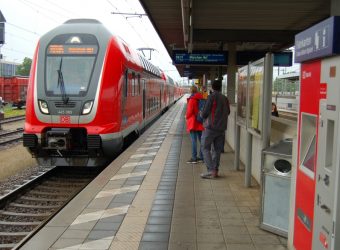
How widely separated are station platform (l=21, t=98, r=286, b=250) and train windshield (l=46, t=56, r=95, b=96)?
1988mm

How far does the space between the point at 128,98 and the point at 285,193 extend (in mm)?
7229

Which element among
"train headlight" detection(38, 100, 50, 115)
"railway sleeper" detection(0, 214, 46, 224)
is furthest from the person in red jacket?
"railway sleeper" detection(0, 214, 46, 224)

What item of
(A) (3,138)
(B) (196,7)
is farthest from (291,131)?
(A) (3,138)

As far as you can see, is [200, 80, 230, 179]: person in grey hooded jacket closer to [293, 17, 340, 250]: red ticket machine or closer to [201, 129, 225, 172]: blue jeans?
[201, 129, 225, 172]: blue jeans

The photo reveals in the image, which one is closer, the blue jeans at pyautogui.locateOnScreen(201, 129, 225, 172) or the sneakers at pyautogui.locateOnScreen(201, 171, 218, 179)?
the blue jeans at pyautogui.locateOnScreen(201, 129, 225, 172)

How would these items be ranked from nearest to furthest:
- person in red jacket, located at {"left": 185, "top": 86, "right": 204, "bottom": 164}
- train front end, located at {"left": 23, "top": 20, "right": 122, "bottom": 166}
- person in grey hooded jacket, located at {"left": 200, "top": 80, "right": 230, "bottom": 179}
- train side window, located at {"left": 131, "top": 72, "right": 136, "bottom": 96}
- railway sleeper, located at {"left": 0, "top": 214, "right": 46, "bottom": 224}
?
railway sleeper, located at {"left": 0, "top": 214, "right": 46, "bottom": 224}
person in grey hooded jacket, located at {"left": 200, "top": 80, "right": 230, "bottom": 179}
train front end, located at {"left": 23, "top": 20, "right": 122, "bottom": 166}
person in red jacket, located at {"left": 185, "top": 86, "right": 204, "bottom": 164}
train side window, located at {"left": 131, "top": 72, "right": 136, "bottom": 96}

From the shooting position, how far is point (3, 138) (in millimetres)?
17141

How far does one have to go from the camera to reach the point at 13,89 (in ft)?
128

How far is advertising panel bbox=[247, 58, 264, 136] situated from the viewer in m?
5.88

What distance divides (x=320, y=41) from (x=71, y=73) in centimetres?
733

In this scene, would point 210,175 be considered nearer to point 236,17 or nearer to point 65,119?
point 65,119

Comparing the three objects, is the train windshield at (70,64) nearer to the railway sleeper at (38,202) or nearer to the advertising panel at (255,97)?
the railway sleeper at (38,202)

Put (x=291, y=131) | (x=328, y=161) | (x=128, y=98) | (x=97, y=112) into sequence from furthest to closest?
(x=128, y=98), (x=97, y=112), (x=291, y=131), (x=328, y=161)

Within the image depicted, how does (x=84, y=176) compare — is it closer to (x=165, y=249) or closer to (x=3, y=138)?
(x=165, y=249)
